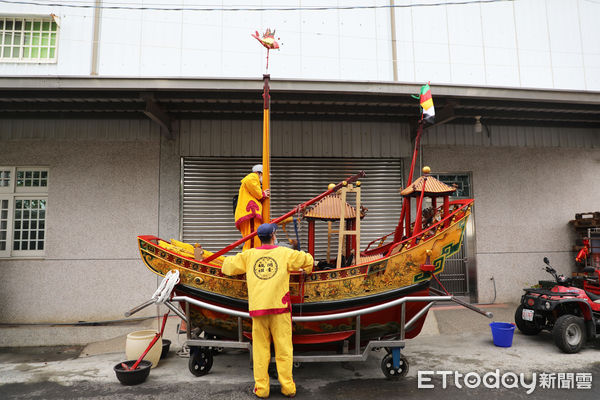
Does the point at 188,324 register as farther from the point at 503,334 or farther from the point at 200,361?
the point at 503,334

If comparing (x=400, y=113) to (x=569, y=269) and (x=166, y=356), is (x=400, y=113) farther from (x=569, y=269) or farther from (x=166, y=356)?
(x=166, y=356)

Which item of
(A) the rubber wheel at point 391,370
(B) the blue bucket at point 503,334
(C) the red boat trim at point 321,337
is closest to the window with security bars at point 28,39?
(C) the red boat trim at point 321,337

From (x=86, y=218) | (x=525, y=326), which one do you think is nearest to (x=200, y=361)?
(x=86, y=218)

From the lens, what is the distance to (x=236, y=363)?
16.5ft

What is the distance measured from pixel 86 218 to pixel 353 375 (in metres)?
5.88

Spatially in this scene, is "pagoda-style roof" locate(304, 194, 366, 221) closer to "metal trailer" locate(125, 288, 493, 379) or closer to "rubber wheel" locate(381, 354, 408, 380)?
"metal trailer" locate(125, 288, 493, 379)

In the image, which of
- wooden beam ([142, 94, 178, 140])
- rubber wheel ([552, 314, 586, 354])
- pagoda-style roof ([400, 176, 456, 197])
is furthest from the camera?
wooden beam ([142, 94, 178, 140])

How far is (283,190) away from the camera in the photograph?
7.71 m

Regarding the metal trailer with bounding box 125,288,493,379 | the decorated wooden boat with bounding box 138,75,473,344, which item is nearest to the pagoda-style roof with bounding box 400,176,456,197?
the decorated wooden boat with bounding box 138,75,473,344

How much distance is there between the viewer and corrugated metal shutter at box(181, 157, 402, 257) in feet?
24.6

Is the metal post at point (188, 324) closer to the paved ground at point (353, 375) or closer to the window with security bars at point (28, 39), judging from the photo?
the paved ground at point (353, 375)

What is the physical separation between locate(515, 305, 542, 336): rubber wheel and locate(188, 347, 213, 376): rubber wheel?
16.0ft

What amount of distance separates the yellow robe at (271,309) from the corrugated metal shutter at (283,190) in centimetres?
368

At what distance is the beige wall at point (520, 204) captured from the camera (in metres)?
8.01
